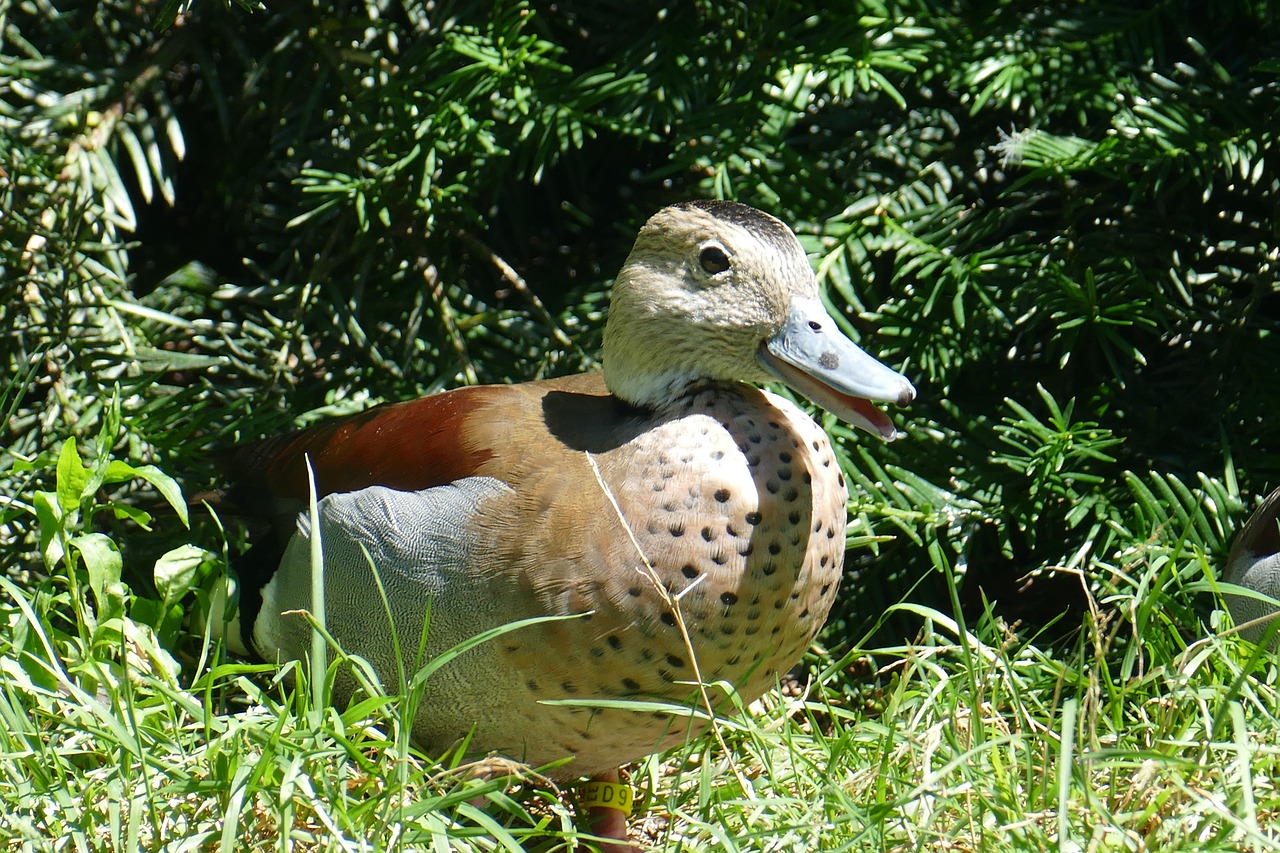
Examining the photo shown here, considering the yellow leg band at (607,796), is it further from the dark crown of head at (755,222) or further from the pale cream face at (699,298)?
the dark crown of head at (755,222)

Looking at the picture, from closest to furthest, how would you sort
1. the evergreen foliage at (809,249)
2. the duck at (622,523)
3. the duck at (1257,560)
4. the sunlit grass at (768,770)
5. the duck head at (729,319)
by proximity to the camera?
1. the sunlit grass at (768,770)
2. the duck at (622,523)
3. the duck head at (729,319)
4. the duck at (1257,560)
5. the evergreen foliage at (809,249)

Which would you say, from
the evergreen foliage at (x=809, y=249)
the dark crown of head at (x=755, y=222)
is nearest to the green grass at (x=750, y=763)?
the evergreen foliage at (x=809, y=249)

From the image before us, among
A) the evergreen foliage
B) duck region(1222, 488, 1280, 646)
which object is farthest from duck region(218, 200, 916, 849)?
duck region(1222, 488, 1280, 646)

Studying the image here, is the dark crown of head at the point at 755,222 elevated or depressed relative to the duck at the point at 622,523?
elevated

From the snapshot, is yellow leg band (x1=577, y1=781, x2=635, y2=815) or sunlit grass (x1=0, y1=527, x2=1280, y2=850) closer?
sunlit grass (x1=0, y1=527, x2=1280, y2=850)

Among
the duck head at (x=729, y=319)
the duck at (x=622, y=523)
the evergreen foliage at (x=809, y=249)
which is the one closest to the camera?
the duck at (x=622, y=523)

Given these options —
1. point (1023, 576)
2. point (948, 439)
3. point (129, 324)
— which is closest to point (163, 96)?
point (129, 324)

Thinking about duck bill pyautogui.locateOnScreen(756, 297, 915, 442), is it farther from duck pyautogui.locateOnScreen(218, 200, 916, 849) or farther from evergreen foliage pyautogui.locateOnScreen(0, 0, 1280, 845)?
evergreen foliage pyautogui.locateOnScreen(0, 0, 1280, 845)

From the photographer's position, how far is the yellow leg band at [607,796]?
226 cm

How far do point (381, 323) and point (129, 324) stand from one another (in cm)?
54

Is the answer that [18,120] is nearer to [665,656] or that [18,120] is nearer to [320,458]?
[320,458]

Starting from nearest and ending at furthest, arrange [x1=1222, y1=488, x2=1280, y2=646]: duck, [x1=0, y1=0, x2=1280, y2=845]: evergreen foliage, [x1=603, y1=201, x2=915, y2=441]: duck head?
[x1=603, y1=201, x2=915, y2=441]: duck head < [x1=1222, y1=488, x2=1280, y2=646]: duck < [x1=0, y1=0, x2=1280, y2=845]: evergreen foliage

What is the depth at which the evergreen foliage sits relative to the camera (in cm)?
248

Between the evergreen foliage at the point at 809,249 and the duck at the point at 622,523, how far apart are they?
0.41m
